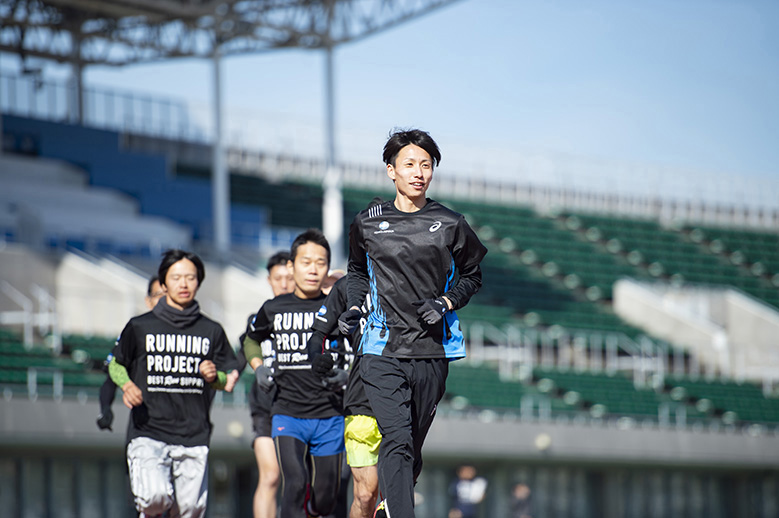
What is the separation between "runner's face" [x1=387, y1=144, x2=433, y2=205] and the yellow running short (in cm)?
116

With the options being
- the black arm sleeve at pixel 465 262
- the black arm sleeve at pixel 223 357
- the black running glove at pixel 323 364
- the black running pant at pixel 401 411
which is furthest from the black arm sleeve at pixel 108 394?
the black arm sleeve at pixel 465 262

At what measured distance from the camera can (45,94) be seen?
2873 cm

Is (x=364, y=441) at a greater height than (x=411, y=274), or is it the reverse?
(x=411, y=274)

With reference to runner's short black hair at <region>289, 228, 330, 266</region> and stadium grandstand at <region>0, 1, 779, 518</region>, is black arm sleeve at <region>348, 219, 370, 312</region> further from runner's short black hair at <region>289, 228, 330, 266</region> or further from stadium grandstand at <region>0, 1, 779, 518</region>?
stadium grandstand at <region>0, 1, 779, 518</region>

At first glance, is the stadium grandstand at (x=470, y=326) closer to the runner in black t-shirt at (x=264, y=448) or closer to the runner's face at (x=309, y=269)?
the runner in black t-shirt at (x=264, y=448)

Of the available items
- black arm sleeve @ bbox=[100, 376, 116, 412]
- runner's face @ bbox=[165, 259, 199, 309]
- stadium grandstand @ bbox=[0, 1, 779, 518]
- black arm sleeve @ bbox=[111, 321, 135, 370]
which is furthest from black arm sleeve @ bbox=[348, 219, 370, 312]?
stadium grandstand @ bbox=[0, 1, 779, 518]

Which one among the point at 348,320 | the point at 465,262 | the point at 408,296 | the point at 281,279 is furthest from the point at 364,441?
the point at 281,279

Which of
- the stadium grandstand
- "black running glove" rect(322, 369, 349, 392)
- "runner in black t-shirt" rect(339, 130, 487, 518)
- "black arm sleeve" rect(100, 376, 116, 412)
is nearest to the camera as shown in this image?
"runner in black t-shirt" rect(339, 130, 487, 518)

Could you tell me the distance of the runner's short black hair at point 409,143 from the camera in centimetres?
602

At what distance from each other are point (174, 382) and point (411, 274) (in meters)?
2.36

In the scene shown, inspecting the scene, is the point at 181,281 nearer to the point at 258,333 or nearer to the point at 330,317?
the point at 258,333

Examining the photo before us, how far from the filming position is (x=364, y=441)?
6.15 m

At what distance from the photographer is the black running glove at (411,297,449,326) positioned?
224 inches

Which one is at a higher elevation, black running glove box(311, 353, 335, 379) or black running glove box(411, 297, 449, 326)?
black running glove box(411, 297, 449, 326)
